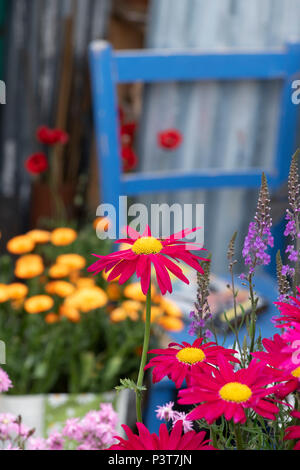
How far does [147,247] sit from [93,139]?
2505 millimetres

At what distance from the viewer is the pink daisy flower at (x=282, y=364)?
34 centimetres

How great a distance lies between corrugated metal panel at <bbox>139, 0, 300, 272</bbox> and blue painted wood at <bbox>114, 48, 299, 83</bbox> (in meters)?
0.11

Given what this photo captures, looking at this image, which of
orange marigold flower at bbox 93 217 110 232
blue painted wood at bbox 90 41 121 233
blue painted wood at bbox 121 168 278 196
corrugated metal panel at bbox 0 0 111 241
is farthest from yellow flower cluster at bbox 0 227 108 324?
corrugated metal panel at bbox 0 0 111 241

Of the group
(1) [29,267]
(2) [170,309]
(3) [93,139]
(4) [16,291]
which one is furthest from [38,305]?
(3) [93,139]

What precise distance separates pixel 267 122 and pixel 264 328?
1513mm

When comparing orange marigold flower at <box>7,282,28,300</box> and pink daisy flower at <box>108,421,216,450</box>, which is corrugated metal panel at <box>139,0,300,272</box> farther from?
pink daisy flower at <box>108,421,216,450</box>

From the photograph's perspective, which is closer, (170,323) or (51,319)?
(170,323)

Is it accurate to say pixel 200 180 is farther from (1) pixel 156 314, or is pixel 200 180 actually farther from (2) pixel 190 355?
(2) pixel 190 355

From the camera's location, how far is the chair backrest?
1.67 meters

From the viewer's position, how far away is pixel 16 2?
8.63 ft

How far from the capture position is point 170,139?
188cm

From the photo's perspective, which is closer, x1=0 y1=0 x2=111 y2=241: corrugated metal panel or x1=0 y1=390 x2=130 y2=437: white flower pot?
x1=0 y1=390 x2=130 y2=437: white flower pot
